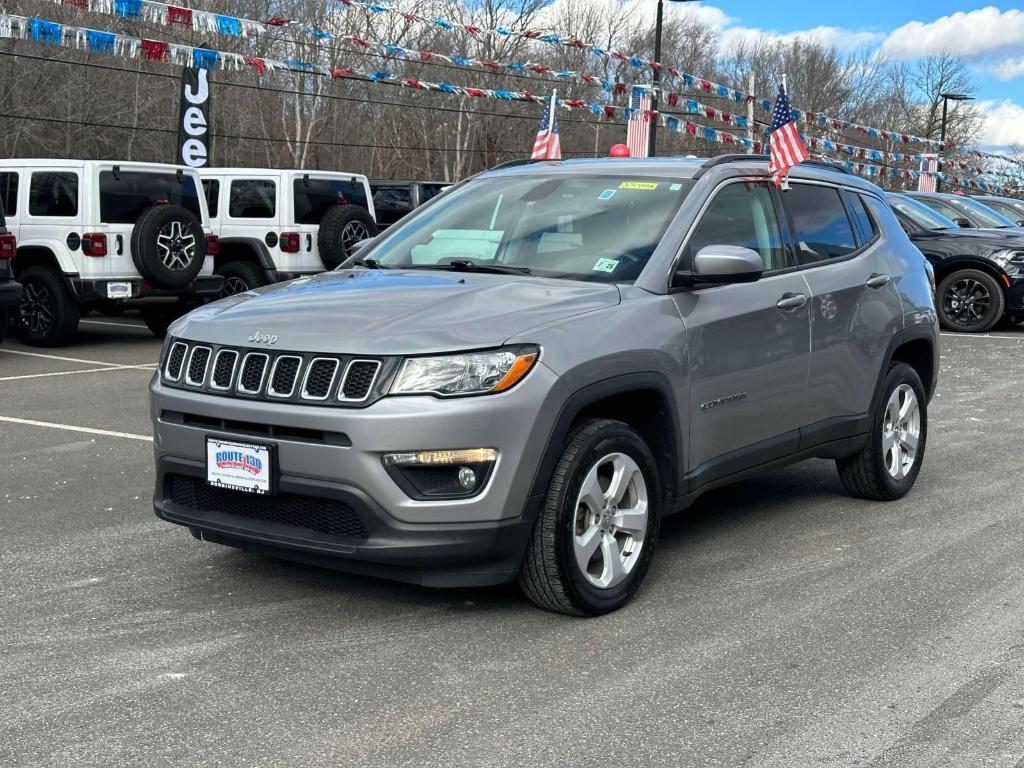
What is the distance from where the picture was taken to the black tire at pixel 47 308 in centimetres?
1343

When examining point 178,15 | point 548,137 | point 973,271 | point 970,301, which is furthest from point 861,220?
point 970,301

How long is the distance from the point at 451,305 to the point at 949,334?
13.5 metres

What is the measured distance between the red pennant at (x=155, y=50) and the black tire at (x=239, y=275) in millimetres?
2686

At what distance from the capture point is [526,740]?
3.60m

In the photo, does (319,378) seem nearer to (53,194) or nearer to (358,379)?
(358,379)

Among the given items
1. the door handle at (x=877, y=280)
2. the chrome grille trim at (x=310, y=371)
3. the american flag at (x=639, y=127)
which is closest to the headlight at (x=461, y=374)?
→ the chrome grille trim at (x=310, y=371)

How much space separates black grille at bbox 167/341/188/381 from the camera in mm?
4746

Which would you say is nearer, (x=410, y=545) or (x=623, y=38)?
(x=410, y=545)

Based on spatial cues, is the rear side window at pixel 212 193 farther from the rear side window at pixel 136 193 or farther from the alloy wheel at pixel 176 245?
the alloy wheel at pixel 176 245

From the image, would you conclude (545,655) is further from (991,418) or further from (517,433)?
(991,418)

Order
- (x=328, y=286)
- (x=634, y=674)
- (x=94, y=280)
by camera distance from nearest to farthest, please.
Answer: (x=634, y=674) < (x=328, y=286) < (x=94, y=280)

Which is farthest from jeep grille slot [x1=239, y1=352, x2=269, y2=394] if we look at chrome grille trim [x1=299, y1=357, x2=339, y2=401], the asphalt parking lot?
the asphalt parking lot

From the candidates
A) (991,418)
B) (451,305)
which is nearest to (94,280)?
(991,418)

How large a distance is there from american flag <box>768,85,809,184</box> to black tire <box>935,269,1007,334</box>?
1049 cm
